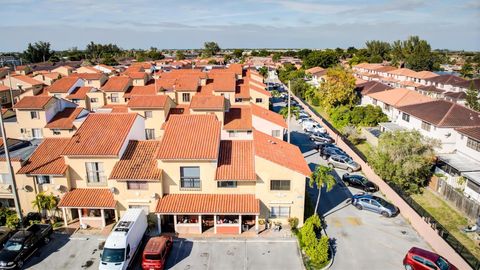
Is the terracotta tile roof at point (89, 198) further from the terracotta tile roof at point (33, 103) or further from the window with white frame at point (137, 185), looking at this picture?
the terracotta tile roof at point (33, 103)

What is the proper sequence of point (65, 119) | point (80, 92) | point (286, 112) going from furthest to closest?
point (80, 92)
point (286, 112)
point (65, 119)

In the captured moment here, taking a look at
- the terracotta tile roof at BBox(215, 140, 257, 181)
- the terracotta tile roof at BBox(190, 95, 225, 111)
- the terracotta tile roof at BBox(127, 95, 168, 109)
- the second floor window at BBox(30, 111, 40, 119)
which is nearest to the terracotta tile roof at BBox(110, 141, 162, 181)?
the terracotta tile roof at BBox(215, 140, 257, 181)

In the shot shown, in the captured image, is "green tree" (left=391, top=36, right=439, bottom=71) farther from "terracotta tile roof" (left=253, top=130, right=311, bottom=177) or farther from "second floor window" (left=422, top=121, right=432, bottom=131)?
"terracotta tile roof" (left=253, top=130, right=311, bottom=177)

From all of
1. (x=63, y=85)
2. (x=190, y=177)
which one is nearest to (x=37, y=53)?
(x=63, y=85)

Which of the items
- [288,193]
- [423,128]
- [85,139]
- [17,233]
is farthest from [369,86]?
[17,233]

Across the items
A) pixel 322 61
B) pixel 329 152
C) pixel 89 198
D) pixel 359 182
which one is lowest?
pixel 359 182

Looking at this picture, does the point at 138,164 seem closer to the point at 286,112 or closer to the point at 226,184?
the point at 226,184
